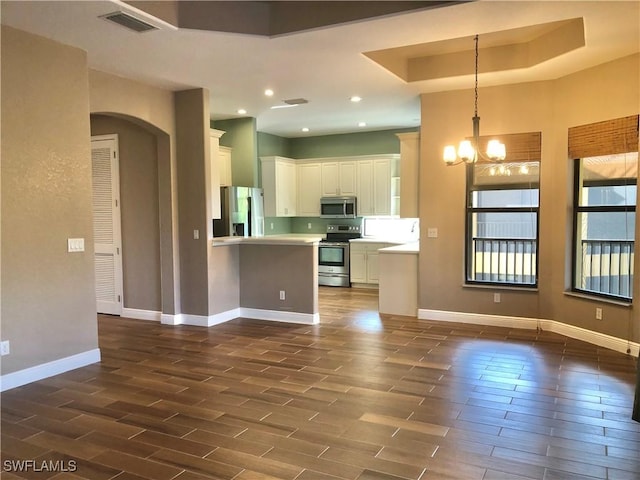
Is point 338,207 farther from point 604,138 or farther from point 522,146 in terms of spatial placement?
point 604,138

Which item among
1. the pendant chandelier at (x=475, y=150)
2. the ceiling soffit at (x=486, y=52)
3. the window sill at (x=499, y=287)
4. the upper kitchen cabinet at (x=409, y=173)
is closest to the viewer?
the pendant chandelier at (x=475, y=150)

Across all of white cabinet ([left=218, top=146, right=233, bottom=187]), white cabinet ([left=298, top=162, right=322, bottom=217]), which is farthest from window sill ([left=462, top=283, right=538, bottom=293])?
white cabinet ([left=298, top=162, right=322, bottom=217])

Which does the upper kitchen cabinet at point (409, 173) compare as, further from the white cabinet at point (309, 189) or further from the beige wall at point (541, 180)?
the white cabinet at point (309, 189)

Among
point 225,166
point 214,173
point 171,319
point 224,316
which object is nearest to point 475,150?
point 214,173

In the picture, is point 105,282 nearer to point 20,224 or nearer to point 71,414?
point 20,224

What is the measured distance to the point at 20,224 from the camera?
3.82m

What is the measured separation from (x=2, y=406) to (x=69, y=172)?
1.97 meters

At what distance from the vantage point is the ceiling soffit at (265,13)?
3572 millimetres

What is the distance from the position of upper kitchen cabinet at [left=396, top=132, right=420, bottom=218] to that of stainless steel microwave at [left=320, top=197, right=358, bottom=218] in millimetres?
2538

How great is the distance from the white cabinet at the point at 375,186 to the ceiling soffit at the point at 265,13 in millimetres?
4978

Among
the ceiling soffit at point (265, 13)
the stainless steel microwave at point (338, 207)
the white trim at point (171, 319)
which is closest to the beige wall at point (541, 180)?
the ceiling soffit at point (265, 13)

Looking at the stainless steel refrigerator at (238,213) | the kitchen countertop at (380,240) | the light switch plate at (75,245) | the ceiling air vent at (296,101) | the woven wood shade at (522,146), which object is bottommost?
the kitchen countertop at (380,240)

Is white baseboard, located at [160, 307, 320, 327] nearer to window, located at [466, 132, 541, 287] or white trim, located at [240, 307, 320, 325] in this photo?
white trim, located at [240, 307, 320, 325]

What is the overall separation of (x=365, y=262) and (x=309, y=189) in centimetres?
194
